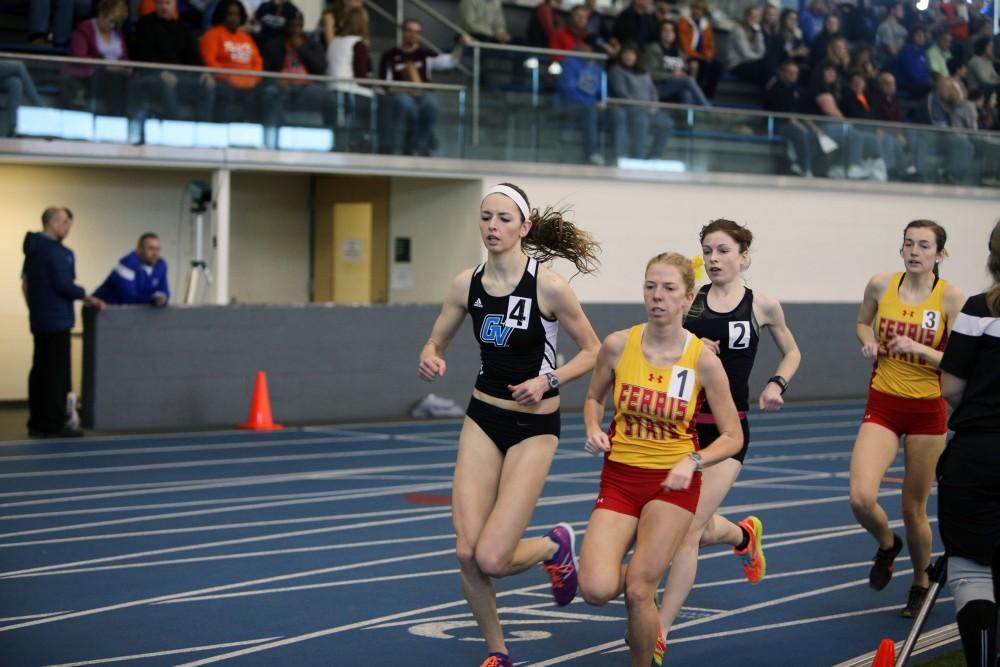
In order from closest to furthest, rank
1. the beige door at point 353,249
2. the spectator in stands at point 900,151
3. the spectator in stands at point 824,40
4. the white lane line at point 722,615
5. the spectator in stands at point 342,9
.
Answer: the white lane line at point 722,615 → the spectator in stands at point 342,9 → the beige door at point 353,249 → the spectator in stands at point 900,151 → the spectator in stands at point 824,40

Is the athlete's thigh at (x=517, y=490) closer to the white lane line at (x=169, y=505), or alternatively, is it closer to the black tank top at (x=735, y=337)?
the black tank top at (x=735, y=337)

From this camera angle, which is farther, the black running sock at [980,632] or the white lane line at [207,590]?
the white lane line at [207,590]

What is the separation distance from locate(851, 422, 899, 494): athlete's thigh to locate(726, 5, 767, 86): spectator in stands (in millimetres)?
15702

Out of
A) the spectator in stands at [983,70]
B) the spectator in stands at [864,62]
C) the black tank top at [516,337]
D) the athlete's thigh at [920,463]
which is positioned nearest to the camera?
the black tank top at [516,337]

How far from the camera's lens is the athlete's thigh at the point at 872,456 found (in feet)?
23.7

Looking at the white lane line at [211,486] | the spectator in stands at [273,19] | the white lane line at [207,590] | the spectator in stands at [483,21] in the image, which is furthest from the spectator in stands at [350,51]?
the white lane line at [207,590]

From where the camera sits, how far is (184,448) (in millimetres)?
13414

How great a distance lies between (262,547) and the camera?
348 inches

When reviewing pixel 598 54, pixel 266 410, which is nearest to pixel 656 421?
pixel 266 410

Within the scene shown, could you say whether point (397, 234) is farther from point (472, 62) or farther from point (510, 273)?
point (510, 273)

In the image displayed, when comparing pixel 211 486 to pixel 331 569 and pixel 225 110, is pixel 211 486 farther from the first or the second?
pixel 225 110

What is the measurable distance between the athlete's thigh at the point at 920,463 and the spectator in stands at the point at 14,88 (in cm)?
1056

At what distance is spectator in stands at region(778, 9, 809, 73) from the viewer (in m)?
22.2

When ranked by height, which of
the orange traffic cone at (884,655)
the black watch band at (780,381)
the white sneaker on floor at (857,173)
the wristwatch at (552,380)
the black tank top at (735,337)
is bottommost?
the orange traffic cone at (884,655)
